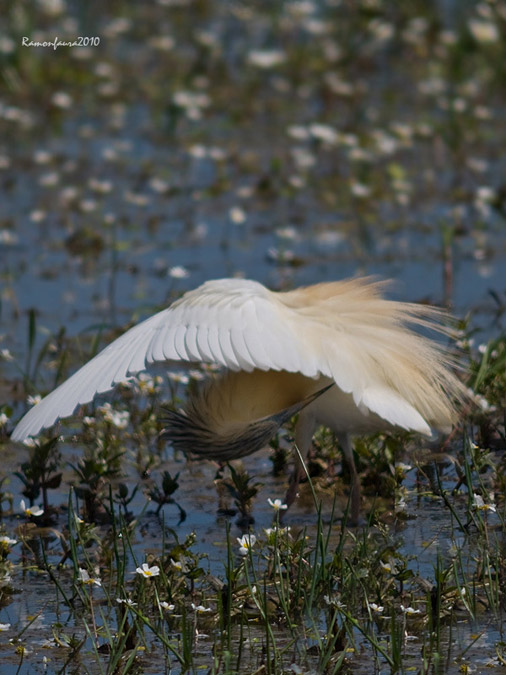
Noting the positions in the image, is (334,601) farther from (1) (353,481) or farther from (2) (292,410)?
(1) (353,481)

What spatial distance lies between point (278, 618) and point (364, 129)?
653 centimetres

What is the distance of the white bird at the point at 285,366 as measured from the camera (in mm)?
3504

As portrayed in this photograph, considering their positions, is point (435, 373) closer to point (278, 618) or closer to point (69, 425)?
point (278, 618)

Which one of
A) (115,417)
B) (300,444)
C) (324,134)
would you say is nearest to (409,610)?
(300,444)

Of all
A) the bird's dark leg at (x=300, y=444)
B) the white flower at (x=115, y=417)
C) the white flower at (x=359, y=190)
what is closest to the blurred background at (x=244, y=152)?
the white flower at (x=359, y=190)

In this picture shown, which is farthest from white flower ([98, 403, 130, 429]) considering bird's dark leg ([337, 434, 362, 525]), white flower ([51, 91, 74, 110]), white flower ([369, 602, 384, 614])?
white flower ([51, 91, 74, 110])

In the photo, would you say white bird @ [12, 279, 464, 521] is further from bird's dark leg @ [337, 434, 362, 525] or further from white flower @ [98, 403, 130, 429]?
white flower @ [98, 403, 130, 429]

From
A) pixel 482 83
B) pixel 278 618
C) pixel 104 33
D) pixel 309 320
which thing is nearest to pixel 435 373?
pixel 309 320

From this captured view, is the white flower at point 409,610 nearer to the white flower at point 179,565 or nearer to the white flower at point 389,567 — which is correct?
the white flower at point 389,567

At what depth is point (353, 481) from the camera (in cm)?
424

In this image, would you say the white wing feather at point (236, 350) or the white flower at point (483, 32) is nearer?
the white wing feather at point (236, 350)

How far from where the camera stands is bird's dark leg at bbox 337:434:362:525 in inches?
165

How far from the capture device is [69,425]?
5270 millimetres

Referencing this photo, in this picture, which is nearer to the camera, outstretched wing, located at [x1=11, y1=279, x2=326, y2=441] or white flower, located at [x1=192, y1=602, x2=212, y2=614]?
white flower, located at [x1=192, y1=602, x2=212, y2=614]
